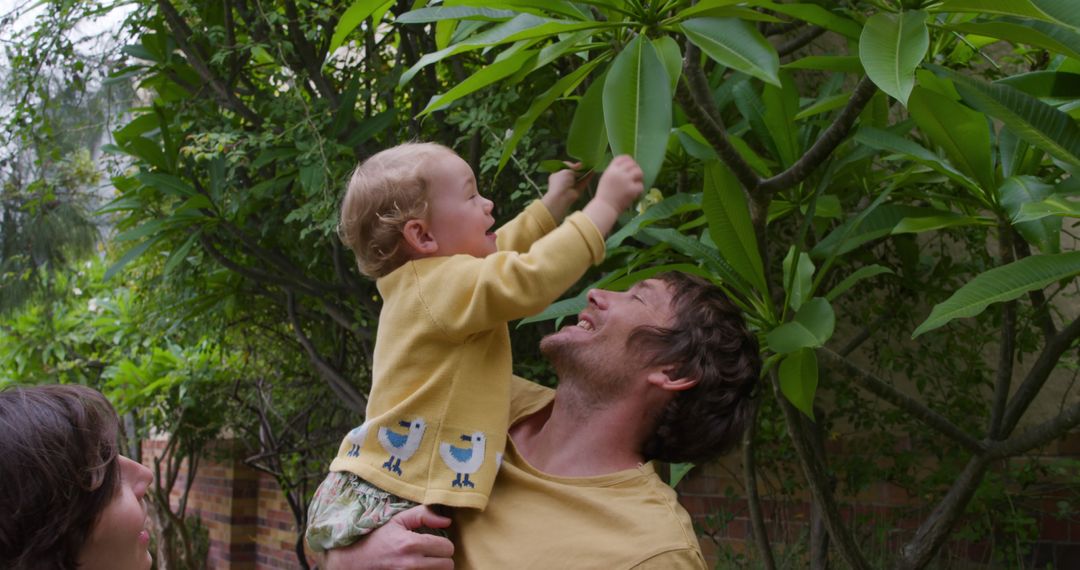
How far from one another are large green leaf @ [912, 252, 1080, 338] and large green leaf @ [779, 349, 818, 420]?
0.28 m

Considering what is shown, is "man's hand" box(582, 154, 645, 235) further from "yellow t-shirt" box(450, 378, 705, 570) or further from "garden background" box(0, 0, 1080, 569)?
"yellow t-shirt" box(450, 378, 705, 570)

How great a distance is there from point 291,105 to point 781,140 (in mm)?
1651

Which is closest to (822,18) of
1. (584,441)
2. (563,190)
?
(563,190)

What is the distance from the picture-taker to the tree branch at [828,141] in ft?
6.13

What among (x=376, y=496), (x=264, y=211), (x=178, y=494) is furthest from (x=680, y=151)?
(x=178, y=494)

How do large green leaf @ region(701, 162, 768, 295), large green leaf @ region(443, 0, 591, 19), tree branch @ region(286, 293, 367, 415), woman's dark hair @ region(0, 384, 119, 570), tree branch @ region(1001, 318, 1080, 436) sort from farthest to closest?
tree branch @ region(286, 293, 367, 415), tree branch @ region(1001, 318, 1080, 436), large green leaf @ region(701, 162, 768, 295), large green leaf @ region(443, 0, 591, 19), woman's dark hair @ region(0, 384, 119, 570)

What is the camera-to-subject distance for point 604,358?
1.98 meters

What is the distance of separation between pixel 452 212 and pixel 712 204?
54cm

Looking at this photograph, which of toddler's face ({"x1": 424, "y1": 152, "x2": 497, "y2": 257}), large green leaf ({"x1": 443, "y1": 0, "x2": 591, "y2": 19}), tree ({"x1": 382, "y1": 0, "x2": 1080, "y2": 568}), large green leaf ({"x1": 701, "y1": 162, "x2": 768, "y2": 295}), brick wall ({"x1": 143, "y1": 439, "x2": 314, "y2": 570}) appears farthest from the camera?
brick wall ({"x1": 143, "y1": 439, "x2": 314, "y2": 570})

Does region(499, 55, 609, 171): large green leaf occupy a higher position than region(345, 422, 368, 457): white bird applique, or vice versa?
region(499, 55, 609, 171): large green leaf

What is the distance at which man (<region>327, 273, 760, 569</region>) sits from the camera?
1.75 meters

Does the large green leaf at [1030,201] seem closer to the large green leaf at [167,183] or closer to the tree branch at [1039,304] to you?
the tree branch at [1039,304]

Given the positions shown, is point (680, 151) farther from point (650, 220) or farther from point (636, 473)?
point (636, 473)

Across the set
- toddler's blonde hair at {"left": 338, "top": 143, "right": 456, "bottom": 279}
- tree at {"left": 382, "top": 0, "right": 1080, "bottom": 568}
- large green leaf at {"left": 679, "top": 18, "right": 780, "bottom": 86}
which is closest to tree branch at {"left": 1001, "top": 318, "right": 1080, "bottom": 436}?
tree at {"left": 382, "top": 0, "right": 1080, "bottom": 568}
